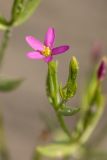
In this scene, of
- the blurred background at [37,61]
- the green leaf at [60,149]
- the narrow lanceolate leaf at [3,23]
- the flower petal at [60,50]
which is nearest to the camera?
the flower petal at [60,50]

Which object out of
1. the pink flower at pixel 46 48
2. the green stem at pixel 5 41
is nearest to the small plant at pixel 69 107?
the pink flower at pixel 46 48

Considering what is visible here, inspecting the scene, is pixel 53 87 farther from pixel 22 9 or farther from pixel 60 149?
pixel 60 149

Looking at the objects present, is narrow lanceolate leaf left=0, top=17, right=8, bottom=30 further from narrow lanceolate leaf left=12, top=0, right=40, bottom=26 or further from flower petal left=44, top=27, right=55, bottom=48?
flower petal left=44, top=27, right=55, bottom=48

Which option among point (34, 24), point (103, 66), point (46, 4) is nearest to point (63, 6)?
point (46, 4)

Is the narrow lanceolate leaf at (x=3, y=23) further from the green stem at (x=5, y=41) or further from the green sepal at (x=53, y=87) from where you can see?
the green sepal at (x=53, y=87)

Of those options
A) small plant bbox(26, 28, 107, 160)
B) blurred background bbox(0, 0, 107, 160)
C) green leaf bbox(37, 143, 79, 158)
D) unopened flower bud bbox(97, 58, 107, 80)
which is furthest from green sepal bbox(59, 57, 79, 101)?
blurred background bbox(0, 0, 107, 160)
